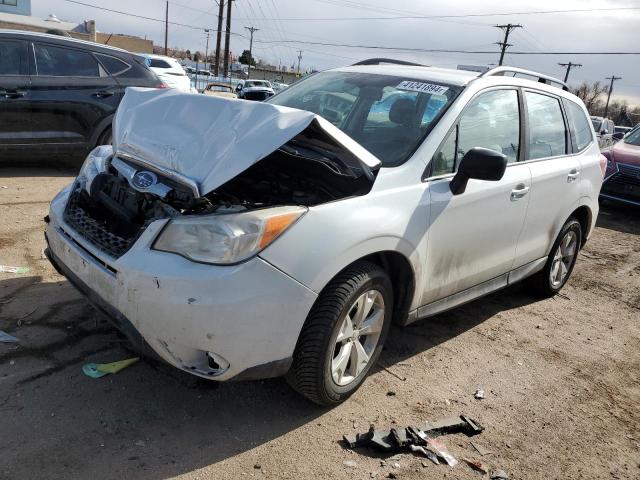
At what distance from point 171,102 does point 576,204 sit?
347 cm

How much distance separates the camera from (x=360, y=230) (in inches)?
109

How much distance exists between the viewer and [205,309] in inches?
92.8

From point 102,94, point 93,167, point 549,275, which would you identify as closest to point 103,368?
point 93,167

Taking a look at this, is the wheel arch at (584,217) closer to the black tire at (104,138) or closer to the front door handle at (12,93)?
the black tire at (104,138)

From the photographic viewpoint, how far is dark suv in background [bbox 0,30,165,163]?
268 inches

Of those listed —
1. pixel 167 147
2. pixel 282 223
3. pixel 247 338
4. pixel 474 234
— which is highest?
pixel 167 147

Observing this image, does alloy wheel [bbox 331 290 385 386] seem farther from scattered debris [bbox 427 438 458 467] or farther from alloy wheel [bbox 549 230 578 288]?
alloy wheel [bbox 549 230 578 288]

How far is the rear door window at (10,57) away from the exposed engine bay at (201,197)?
4.41 meters

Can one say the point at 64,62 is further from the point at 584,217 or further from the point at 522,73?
the point at 584,217

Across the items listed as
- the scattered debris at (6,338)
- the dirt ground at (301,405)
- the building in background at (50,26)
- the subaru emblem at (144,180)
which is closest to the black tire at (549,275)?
the dirt ground at (301,405)

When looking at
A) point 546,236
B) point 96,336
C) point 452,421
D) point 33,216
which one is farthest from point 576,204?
point 33,216

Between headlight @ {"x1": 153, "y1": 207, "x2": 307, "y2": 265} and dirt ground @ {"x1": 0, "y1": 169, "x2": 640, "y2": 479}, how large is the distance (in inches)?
33.4

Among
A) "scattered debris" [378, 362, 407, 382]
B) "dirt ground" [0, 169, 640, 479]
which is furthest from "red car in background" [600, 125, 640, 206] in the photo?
"scattered debris" [378, 362, 407, 382]

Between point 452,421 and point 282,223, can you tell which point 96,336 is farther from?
point 452,421
